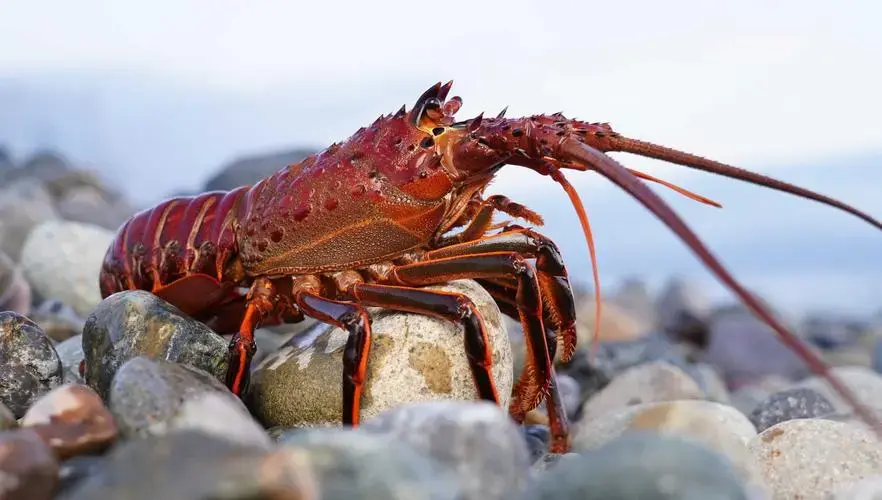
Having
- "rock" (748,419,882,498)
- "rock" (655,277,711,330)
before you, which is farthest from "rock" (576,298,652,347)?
"rock" (748,419,882,498)

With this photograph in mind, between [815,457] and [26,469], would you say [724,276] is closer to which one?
[815,457]

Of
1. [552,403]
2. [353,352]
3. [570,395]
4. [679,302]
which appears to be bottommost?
[679,302]

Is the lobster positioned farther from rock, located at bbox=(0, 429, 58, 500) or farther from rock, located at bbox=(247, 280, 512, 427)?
rock, located at bbox=(0, 429, 58, 500)

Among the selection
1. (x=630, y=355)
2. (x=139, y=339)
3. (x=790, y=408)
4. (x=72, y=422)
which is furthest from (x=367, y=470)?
(x=630, y=355)

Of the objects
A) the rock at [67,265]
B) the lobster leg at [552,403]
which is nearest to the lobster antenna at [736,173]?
the lobster leg at [552,403]

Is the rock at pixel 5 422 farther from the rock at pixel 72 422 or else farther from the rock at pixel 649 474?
the rock at pixel 649 474

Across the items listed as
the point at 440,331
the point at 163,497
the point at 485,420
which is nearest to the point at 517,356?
the point at 440,331
